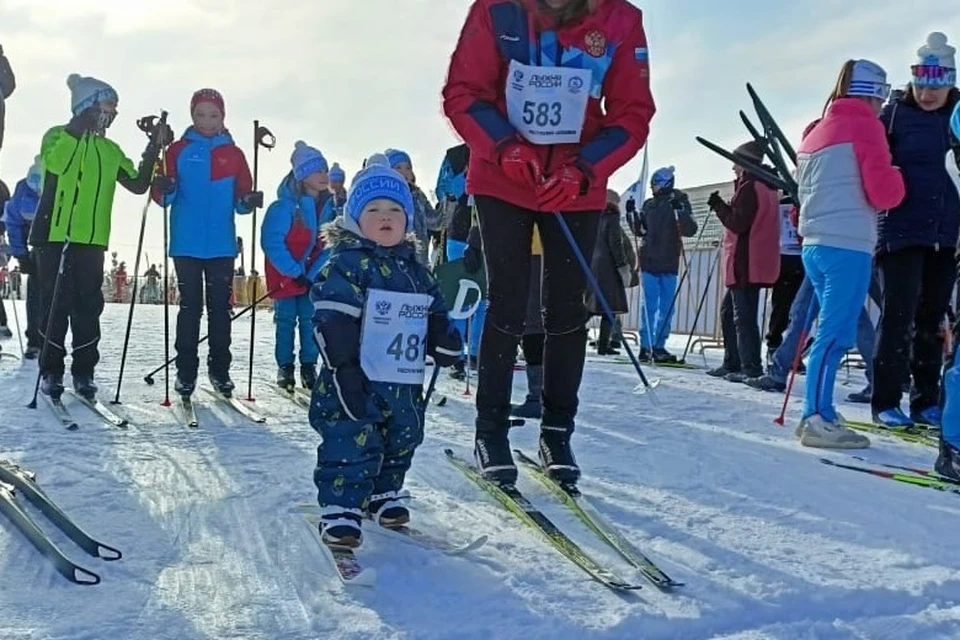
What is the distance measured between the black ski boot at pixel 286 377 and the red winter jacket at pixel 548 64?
294 cm

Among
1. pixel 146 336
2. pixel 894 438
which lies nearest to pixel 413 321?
pixel 894 438

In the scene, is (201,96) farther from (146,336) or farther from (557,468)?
(146,336)

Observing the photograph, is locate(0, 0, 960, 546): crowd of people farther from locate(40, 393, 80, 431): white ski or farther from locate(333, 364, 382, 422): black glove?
locate(40, 393, 80, 431): white ski

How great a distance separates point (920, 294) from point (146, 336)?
8435 mm

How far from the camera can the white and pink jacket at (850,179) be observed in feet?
12.6

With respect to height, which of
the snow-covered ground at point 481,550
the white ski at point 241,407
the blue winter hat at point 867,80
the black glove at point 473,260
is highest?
the blue winter hat at point 867,80

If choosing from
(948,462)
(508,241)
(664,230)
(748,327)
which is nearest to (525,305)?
(508,241)

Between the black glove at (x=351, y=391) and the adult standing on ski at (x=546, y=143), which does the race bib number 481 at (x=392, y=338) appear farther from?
the adult standing on ski at (x=546, y=143)

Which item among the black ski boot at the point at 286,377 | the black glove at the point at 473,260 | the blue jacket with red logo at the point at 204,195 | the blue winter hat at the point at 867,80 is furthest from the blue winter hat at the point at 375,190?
the black ski boot at the point at 286,377

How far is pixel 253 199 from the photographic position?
532 cm

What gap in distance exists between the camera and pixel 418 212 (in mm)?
6953

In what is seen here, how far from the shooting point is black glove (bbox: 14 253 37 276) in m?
7.56

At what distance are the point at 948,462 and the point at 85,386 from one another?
428cm

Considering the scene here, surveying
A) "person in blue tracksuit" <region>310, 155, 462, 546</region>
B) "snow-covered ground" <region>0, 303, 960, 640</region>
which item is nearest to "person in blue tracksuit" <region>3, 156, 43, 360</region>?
"snow-covered ground" <region>0, 303, 960, 640</region>
